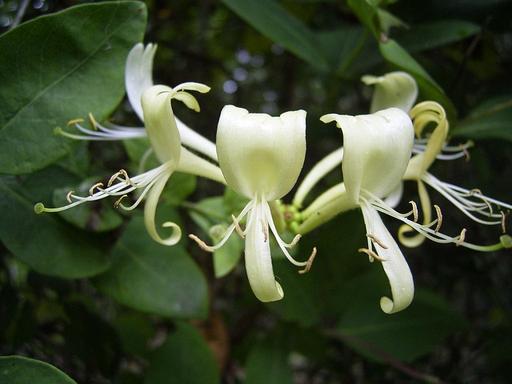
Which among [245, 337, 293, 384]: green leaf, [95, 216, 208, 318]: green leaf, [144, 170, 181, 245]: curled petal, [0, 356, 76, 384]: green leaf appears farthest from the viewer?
[245, 337, 293, 384]: green leaf

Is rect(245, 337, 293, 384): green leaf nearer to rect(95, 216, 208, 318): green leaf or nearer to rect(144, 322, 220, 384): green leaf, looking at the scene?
rect(144, 322, 220, 384): green leaf

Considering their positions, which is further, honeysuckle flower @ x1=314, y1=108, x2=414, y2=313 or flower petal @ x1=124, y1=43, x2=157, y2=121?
flower petal @ x1=124, y1=43, x2=157, y2=121

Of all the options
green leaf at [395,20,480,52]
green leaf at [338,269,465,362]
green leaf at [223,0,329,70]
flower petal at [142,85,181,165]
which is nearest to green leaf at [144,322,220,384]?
green leaf at [338,269,465,362]

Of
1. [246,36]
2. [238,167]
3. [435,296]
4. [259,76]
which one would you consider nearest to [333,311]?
[435,296]

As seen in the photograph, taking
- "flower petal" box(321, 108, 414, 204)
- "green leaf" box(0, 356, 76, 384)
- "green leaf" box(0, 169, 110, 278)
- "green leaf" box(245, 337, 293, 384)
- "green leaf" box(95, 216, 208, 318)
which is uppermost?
"flower petal" box(321, 108, 414, 204)

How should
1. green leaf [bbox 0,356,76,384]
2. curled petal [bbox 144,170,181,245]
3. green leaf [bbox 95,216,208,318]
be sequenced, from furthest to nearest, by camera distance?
green leaf [bbox 95,216,208,318]
curled petal [bbox 144,170,181,245]
green leaf [bbox 0,356,76,384]

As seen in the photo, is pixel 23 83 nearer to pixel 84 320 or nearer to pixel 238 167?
pixel 238 167

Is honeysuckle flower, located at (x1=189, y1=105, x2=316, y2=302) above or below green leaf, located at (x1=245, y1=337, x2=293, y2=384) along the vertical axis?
above
